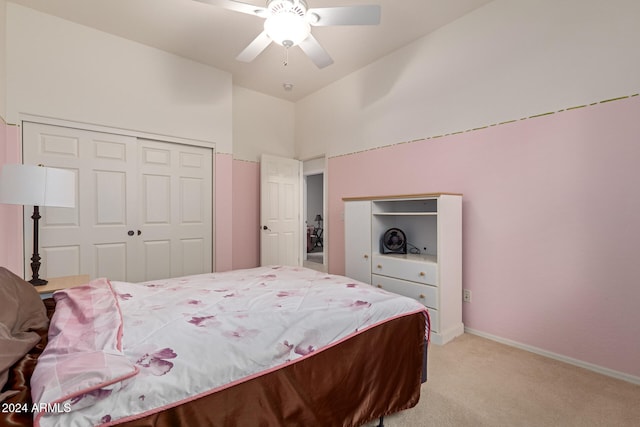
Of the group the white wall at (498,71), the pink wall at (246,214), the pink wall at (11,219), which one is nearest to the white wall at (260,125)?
the pink wall at (246,214)

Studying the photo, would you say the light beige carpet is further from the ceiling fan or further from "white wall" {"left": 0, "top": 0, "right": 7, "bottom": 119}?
"white wall" {"left": 0, "top": 0, "right": 7, "bottom": 119}

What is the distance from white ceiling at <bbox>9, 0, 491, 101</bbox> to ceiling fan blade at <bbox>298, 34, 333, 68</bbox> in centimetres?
52

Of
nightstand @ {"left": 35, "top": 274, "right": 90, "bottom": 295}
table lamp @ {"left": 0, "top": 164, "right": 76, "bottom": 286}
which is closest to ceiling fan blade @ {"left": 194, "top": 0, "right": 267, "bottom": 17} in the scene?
table lamp @ {"left": 0, "top": 164, "right": 76, "bottom": 286}

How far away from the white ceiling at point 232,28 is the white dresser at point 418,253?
1.68m

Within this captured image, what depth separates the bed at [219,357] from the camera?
0.80 metres

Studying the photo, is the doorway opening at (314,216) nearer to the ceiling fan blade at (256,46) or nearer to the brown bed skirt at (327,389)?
the ceiling fan blade at (256,46)

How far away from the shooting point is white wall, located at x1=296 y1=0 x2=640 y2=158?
2020 millimetres

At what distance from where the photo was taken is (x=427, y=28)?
2.92m

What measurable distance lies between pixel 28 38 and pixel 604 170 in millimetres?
4744

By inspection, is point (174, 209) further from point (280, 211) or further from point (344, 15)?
point (344, 15)

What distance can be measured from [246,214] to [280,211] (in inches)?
19.6

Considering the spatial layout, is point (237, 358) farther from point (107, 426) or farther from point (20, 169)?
point (20, 169)

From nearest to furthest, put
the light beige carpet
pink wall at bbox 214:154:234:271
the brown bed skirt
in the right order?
1. the brown bed skirt
2. the light beige carpet
3. pink wall at bbox 214:154:234:271

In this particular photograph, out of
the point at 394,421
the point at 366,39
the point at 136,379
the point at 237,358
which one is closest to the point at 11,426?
the point at 136,379
